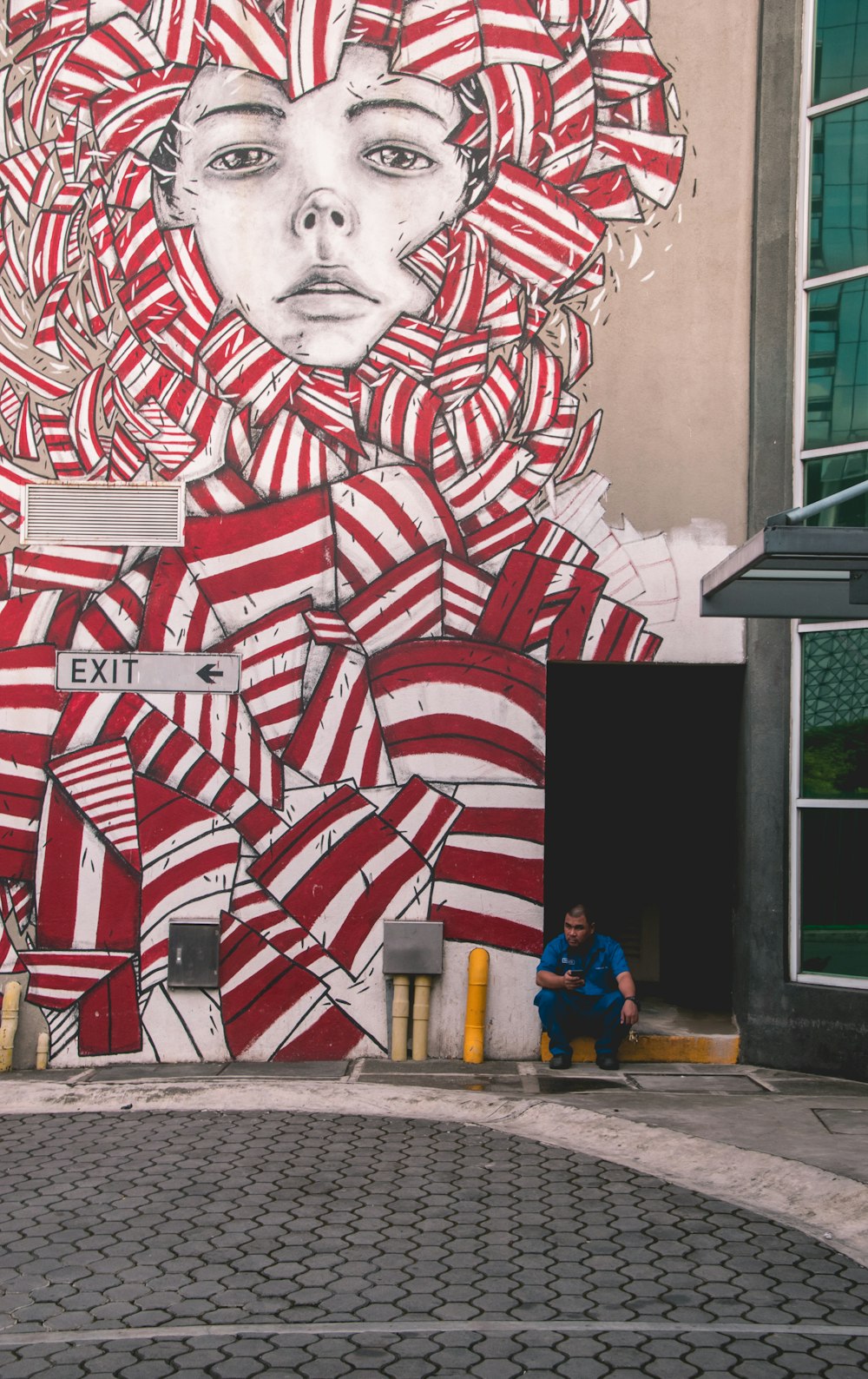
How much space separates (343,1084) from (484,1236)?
3.05 metres

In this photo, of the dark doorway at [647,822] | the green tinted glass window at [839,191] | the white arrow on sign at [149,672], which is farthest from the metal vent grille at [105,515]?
the green tinted glass window at [839,191]

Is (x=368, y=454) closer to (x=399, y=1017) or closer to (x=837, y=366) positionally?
(x=837, y=366)

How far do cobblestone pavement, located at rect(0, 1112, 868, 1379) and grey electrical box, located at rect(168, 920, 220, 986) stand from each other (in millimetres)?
1935

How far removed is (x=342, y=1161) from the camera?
7.48 m

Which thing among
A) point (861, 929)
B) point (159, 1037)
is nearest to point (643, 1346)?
point (861, 929)

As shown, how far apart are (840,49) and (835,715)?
15.4 feet

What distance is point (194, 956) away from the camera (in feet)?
32.4

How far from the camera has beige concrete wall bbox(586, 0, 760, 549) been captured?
10.0 m

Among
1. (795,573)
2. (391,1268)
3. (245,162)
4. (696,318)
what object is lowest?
(391,1268)

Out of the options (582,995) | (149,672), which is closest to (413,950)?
(582,995)

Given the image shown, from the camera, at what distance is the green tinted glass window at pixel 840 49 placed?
9.69 meters

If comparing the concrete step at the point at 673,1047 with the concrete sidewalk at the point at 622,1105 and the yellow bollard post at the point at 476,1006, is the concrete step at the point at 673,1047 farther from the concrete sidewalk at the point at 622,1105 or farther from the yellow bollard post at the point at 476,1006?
the yellow bollard post at the point at 476,1006

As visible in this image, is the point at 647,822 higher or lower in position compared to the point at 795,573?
lower

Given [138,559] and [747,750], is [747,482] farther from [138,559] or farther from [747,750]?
[138,559]
